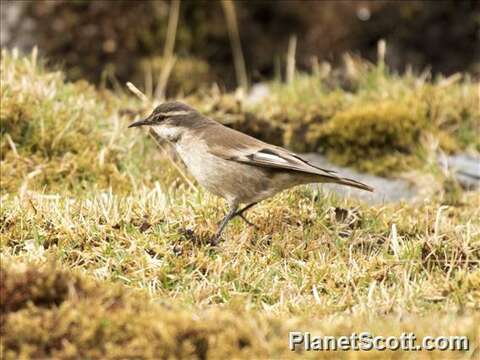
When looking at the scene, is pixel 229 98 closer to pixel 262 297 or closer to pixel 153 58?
pixel 153 58

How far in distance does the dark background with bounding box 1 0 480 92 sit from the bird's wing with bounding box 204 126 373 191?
510cm

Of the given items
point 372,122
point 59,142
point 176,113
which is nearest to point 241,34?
point 372,122

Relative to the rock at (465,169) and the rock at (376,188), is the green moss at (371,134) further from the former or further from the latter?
the rock at (465,169)

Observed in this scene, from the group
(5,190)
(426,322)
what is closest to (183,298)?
(426,322)

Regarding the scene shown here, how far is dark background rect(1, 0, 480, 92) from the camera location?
1186cm

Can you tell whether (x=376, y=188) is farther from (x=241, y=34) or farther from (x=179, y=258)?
(x=241, y=34)

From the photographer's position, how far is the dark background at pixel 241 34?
1186cm

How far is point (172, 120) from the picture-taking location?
265 inches

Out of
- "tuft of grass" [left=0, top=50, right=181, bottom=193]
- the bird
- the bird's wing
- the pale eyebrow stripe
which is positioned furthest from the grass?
the pale eyebrow stripe

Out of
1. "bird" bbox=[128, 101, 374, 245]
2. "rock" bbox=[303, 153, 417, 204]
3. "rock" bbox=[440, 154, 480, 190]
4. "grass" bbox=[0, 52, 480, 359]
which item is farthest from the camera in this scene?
"rock" bbox=[440, 154, 480, 190]

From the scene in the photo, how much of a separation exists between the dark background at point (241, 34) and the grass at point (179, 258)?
3280mm

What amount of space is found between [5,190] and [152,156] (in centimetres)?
147

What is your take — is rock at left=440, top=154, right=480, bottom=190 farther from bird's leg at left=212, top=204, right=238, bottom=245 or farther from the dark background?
the dark background

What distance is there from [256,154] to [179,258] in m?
1.08
